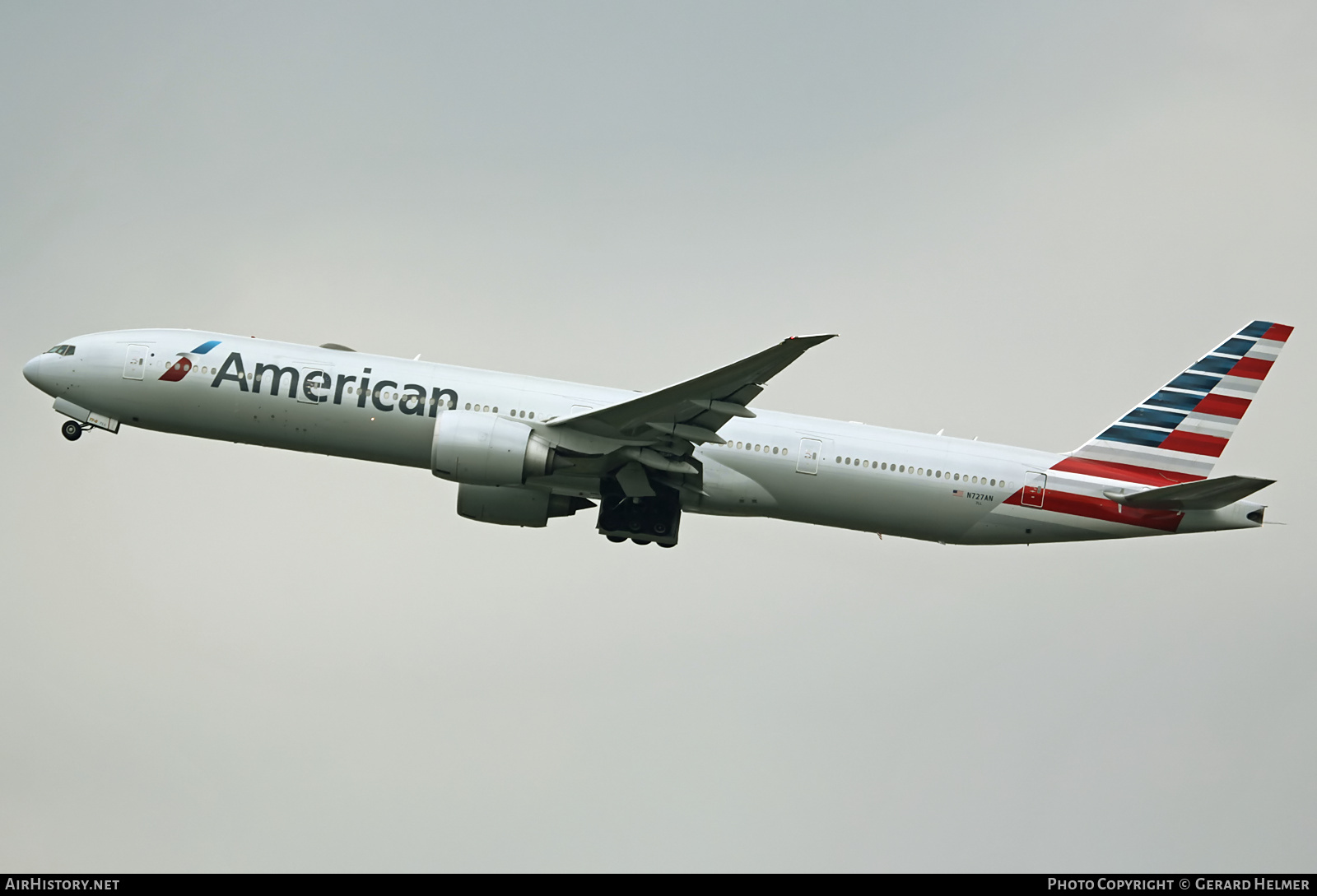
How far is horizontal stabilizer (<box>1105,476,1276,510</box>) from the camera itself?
3084cm

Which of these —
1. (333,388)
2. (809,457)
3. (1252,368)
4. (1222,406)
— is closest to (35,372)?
(333,388)

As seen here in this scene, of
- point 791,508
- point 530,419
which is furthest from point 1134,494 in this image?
point 530,419

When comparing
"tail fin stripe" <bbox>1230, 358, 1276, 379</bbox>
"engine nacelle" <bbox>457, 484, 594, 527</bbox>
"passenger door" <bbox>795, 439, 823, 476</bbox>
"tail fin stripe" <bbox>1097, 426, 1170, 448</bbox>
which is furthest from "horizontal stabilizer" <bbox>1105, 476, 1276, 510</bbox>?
"engine nacelle" <bbox>457, 484, 594, 527</bbox>

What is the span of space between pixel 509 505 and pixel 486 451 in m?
3.78

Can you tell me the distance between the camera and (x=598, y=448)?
31.5m

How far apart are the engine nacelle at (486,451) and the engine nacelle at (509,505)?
2.77 metres

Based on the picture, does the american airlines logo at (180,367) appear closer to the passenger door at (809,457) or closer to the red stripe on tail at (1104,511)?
the passenger door at (809,457)

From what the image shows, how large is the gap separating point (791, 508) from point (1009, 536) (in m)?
6.10

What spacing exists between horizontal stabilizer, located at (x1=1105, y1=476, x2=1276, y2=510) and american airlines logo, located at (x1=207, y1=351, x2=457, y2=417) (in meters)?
18.1

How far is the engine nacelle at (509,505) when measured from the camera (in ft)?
111

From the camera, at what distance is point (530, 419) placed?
1278 inches

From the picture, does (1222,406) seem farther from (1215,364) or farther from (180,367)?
(180,367)

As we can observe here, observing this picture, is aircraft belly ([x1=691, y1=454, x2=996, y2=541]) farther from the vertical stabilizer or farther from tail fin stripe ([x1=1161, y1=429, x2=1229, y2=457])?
tail fin stripe ([x1=1161, y1=429, x2=1229, y2=457])

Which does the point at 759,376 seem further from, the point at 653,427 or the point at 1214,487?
the point at 1214,487
